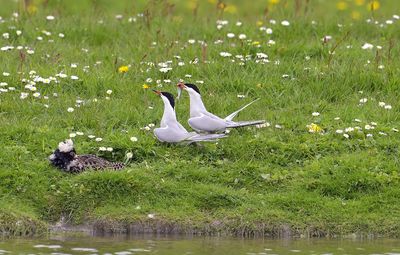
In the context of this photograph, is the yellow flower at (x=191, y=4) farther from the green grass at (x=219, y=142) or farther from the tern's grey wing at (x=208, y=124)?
the tern's grey wing at (x=208, y=124)

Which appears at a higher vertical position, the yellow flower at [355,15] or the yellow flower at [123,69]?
the yellow flower at [355,15]

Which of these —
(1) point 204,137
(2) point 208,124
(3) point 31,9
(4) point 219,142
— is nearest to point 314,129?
(4) point 219,142

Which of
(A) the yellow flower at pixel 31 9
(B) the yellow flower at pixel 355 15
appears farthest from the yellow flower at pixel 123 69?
(B) the yellow flower at pixel 355 15

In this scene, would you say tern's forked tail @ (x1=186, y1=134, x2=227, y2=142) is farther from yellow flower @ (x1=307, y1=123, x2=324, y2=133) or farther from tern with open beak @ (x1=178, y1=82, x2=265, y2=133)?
yellow flower @ (x1=307, y1=123, x2=324, y2=133)

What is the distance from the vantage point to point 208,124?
9.88 m

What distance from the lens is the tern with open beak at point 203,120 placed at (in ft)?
32.5

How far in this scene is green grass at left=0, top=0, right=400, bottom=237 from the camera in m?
9.05

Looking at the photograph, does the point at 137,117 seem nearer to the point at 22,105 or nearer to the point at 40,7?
the point at 22,105

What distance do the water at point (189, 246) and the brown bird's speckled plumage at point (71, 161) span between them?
0.82 m

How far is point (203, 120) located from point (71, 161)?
1293mm

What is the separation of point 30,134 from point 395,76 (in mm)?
3806

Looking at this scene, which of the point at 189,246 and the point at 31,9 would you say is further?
the point at 31,9

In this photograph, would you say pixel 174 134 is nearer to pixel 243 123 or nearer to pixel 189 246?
pixel 243 123

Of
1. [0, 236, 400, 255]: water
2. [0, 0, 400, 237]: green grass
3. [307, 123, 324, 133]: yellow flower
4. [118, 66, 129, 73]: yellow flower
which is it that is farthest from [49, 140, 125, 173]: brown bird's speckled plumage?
[118, 66, 129, 73]: yellow flower
